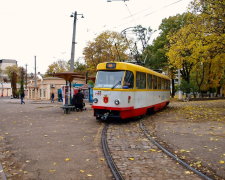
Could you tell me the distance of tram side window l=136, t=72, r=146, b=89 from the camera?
39.8 feet

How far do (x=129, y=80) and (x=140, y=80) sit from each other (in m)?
1.27

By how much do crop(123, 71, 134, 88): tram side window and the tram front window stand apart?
0.23 m

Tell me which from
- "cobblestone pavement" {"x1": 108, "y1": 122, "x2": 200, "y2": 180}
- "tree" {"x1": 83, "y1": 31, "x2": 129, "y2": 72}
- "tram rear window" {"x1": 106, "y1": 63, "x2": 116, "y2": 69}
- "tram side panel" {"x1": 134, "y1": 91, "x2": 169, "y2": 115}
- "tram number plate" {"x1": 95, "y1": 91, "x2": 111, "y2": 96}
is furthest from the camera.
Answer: "tree" {"x1": 83, "y1": 31, "x2": 129, "y2": 72}

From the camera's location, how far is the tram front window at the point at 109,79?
11344 millimetres

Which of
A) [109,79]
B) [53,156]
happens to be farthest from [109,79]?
[53,156]

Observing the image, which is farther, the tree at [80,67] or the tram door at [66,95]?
the tree at [80,67]

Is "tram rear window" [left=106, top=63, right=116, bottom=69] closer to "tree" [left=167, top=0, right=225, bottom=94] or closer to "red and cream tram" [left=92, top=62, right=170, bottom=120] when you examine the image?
"red and cream tram" [left=92, top=62, right=170, bottom=120]

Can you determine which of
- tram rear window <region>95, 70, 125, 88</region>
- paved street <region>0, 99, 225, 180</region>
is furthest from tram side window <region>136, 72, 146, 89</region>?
paved street <region>0, 99, 225, 180</region>

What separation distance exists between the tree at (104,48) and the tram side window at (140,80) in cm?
2690

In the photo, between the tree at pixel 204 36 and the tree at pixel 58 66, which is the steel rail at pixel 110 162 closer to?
the tree at pixel 204 36

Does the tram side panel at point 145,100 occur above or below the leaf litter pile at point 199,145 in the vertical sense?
above

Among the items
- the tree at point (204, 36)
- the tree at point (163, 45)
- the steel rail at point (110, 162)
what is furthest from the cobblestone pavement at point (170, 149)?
the tree at point (163, 45)

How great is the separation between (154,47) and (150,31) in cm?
260

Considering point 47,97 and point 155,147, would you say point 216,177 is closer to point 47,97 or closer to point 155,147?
point 155,147
